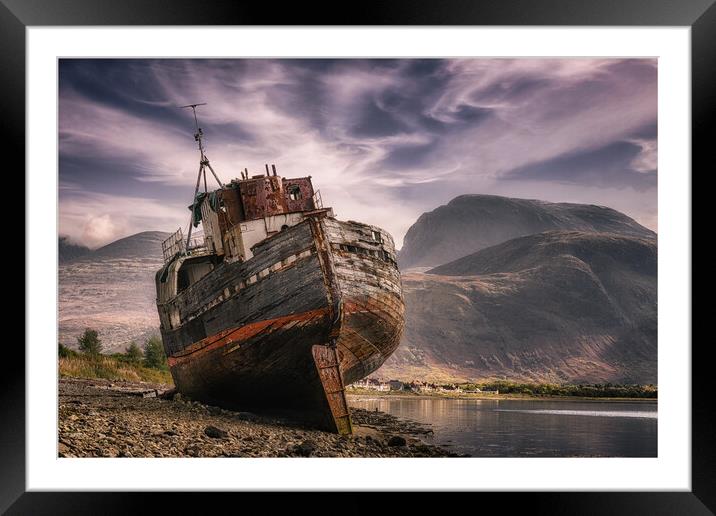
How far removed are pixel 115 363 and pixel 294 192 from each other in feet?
21.6

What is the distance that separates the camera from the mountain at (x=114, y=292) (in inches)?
478

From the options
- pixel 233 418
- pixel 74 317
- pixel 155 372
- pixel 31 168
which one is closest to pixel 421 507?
pixel 233 418

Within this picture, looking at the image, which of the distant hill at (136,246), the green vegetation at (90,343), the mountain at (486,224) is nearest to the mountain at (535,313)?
the mountain at (486,224)

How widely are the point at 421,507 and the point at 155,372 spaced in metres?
11.6

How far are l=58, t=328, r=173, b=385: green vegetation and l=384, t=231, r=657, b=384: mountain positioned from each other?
5.80 m

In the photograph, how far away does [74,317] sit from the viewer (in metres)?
12.3

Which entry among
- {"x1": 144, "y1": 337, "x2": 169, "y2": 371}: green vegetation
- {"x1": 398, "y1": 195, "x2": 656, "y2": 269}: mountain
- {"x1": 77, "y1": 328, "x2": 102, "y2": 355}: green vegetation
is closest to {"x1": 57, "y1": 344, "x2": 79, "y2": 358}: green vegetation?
{"x1": 77, "y1": 328, "x2": 102, "y2": 355}: green vegetation

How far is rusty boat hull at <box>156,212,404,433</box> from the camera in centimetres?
1030

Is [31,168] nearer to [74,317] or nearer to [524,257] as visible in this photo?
[74,317]

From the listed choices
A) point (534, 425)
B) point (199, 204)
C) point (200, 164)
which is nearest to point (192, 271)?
point (199, 204)

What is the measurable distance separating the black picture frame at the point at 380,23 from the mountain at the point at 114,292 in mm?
3754

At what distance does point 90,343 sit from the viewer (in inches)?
528

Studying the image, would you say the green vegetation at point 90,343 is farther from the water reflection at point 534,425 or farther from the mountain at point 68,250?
the water reflection at point 534,425

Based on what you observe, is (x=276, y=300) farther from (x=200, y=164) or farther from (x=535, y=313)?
(x=535, y=313)
